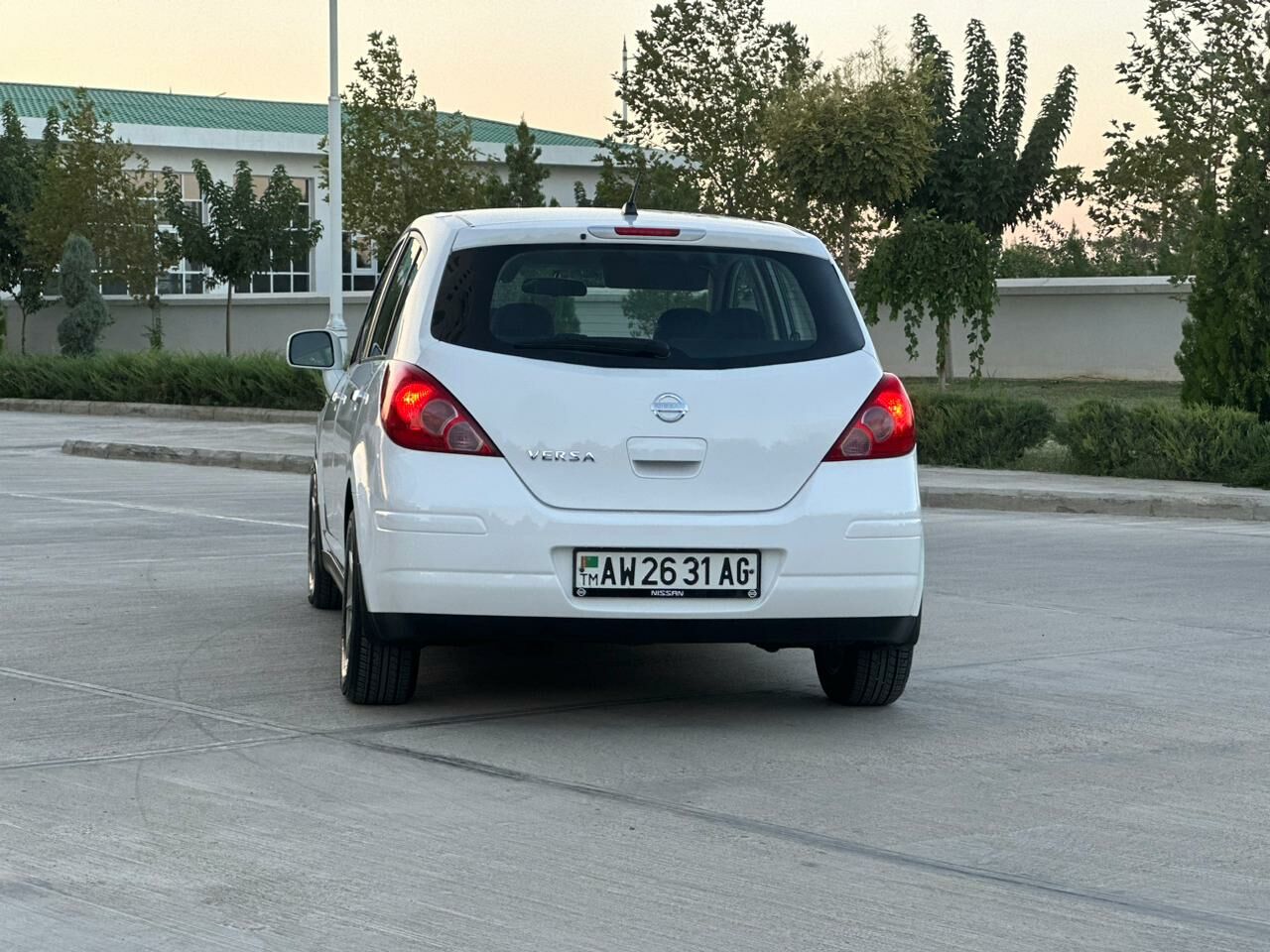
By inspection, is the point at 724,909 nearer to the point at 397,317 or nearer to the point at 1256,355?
the point at 397,317

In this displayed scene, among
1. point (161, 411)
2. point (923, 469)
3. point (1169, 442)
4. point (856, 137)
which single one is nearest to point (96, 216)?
point (161, 411)

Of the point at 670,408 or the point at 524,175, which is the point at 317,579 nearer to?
the point at 670,408

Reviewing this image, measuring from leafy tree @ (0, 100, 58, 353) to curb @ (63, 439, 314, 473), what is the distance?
2929 cm

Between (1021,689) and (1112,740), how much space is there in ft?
3.49

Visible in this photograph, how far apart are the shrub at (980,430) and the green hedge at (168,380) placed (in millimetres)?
13542

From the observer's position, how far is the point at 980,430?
2067 centimetres

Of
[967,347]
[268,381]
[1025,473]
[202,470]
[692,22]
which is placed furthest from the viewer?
[692,22]

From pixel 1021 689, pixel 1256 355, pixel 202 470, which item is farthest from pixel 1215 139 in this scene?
pixel 1021 689

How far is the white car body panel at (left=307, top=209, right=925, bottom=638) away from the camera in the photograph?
273 inches

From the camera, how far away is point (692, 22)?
4569 centimetres

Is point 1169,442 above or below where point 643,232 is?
below

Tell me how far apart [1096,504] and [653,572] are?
1078 cm

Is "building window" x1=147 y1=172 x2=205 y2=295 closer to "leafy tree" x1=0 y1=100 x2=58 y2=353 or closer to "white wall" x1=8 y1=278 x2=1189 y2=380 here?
"leafy tree" x1=0 y1=100 x2=58 y2=353

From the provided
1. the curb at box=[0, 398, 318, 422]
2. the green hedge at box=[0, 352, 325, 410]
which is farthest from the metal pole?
the curb at box=[0, 398, 318, 422]
